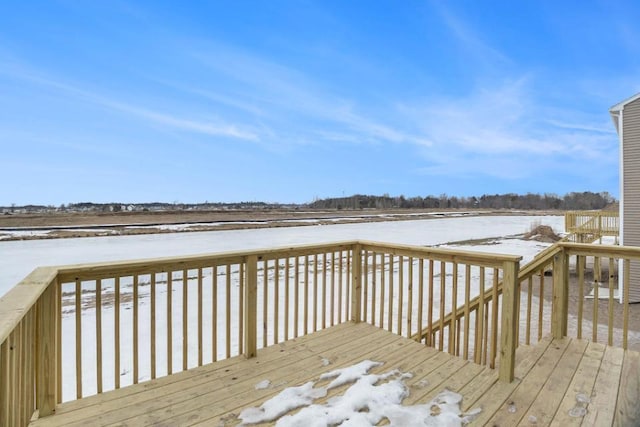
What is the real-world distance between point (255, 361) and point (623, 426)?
256 cm

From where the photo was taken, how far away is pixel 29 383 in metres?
1.75

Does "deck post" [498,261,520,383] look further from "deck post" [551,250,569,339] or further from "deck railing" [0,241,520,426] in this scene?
"deck post" [551,250,569,339]

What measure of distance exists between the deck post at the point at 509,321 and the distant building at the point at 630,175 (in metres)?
8.66

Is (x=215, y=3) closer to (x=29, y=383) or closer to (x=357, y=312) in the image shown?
(x=357, y=312)

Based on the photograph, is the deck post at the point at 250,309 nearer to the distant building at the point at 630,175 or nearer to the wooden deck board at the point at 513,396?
the wooden deck board at the point at 513,396

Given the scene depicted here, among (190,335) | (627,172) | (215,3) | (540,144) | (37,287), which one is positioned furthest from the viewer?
(540,144)

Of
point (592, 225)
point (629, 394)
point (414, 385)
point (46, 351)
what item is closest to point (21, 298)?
point (46, 351)

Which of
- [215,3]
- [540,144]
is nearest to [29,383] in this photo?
[215,3]

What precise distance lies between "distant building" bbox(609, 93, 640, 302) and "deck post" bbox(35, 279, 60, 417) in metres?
11.4

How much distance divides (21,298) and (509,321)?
119 inches

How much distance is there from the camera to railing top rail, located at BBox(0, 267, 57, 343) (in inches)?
45.6

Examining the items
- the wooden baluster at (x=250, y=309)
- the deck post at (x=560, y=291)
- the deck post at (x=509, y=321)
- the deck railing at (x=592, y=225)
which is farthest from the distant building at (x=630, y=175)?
the wooden baluster at (x=250, y=309)

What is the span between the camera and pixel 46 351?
6.36ft

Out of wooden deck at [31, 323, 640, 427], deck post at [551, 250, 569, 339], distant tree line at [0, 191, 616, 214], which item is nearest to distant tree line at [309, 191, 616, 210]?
distant tree line at [0, 191, 616, 214]
